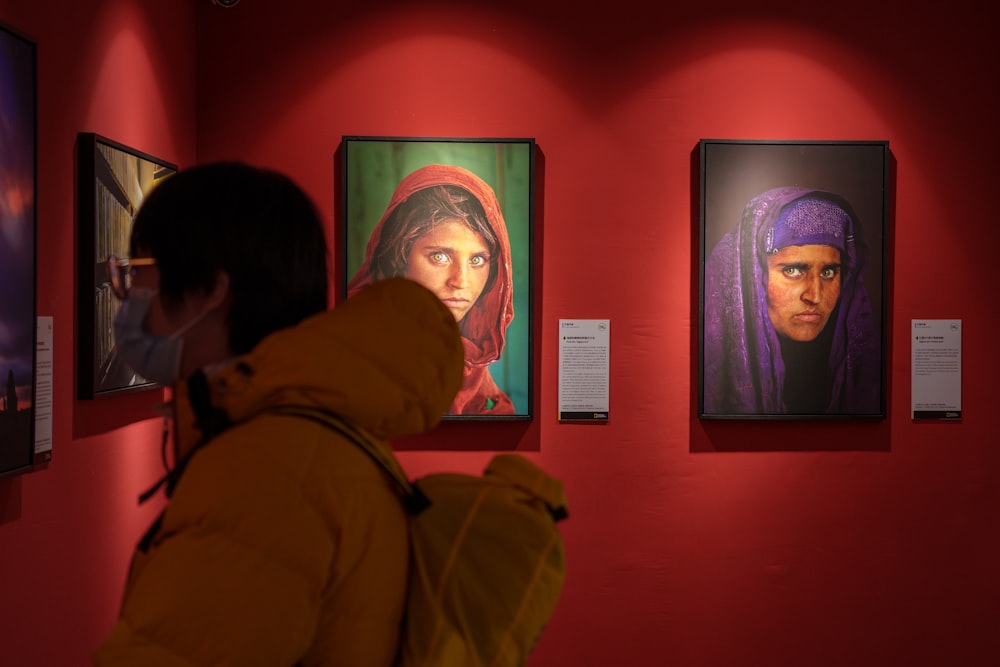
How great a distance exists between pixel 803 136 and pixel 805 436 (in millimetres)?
1152

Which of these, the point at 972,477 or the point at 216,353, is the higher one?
the point at 216,353

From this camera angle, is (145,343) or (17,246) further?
(17,246)

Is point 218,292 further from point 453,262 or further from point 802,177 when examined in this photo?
point 802,177

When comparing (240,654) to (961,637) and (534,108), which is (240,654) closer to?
(534,108)

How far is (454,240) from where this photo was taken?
321 cm

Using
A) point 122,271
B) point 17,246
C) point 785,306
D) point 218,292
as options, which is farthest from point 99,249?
point 785,306

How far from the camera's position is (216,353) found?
3.43 feet

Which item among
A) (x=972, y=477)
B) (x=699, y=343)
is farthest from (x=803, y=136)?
(x=972, y=477)

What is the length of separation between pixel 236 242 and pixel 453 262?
7.20ft

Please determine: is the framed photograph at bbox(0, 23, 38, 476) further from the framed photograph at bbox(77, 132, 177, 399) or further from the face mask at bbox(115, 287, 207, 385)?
the face mask at bbox(115, 287, 207, 385)

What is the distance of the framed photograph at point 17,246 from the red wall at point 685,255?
1289mm

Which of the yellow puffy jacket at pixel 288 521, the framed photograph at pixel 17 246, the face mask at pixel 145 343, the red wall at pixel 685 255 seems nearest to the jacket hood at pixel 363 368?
the yellow puffy jacket at pixel 288 521

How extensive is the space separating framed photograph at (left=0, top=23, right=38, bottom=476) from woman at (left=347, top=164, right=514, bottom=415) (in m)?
1.36

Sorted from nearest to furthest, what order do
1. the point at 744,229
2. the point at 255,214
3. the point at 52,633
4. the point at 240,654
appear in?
the point at 240,654 < the point at 255,214 < the point at 52,633 < the point at 744,229
